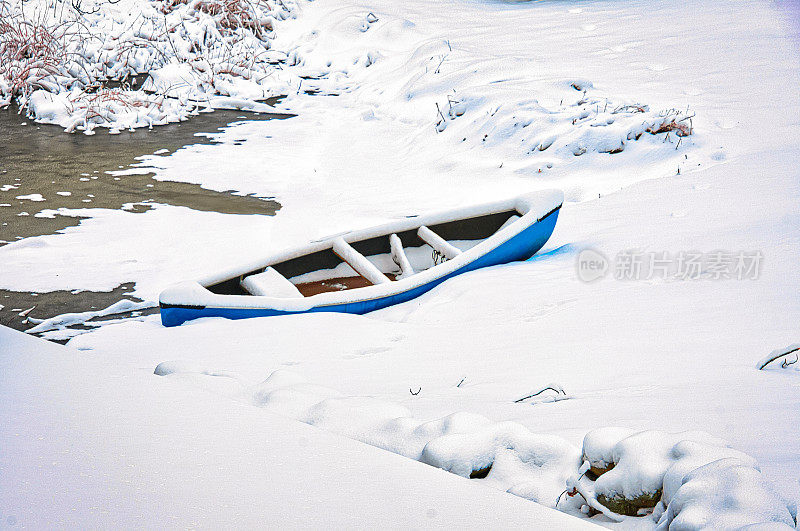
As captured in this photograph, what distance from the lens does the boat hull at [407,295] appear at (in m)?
3.76

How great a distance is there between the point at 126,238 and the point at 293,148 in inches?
126

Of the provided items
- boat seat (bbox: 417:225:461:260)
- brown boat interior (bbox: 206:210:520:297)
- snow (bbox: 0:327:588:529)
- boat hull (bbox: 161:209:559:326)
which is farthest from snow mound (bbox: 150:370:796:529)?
boat seat (bbox: 417:225:461:260)

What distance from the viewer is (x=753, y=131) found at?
20.4ft

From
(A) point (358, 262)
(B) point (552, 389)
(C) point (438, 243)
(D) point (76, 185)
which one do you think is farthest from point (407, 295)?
(D) point (76, 185)

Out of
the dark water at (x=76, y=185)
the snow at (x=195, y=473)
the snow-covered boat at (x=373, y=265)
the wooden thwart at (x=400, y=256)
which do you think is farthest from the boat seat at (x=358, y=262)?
the snow at (x=195, y=473)

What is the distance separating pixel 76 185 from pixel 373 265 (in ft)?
13.1

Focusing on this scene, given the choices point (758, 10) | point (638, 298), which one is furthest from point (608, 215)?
point (758, 10)

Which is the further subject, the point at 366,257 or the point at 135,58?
the point at 135,58

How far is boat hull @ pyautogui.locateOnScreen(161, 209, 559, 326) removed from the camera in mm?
3764

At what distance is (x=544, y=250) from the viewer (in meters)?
4.95

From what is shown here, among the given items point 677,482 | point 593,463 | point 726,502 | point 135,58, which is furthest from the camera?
point 135,58

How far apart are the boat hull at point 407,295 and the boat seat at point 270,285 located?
0.23 metres

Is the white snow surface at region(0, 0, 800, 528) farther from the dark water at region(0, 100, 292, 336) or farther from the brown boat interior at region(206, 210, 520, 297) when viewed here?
the brown boat interior at region(206, 210, 520, 297)

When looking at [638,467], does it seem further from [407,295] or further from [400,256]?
[400,256]
